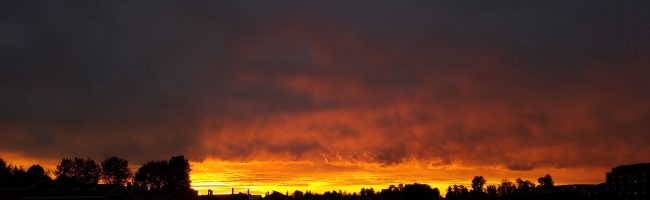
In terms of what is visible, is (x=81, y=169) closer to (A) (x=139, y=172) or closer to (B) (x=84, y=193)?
(A) (x=139, y=172)

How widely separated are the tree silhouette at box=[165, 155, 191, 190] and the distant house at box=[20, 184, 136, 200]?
98482 mm

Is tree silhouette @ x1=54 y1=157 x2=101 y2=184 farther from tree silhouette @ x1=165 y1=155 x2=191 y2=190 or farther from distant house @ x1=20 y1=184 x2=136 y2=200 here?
distant house @ x1=20 y1=184 x2=136 y2=200

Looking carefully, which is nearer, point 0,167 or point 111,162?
point 0,167

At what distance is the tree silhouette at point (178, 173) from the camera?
17550cm

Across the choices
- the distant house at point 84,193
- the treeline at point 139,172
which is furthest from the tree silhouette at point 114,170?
the distant house at point 84,193

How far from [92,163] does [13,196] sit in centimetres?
11190

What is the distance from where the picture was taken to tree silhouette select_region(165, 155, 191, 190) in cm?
17550

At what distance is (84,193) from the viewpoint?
74062 mm

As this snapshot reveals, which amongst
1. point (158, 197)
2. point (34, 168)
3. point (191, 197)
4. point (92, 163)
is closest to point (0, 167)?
point (34, 168)

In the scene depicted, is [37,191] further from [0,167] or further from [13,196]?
[0,167]

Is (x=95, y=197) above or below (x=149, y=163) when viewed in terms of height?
below

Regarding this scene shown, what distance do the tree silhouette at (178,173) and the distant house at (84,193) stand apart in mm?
98482

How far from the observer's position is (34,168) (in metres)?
166

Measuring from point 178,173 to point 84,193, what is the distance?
10568cm
